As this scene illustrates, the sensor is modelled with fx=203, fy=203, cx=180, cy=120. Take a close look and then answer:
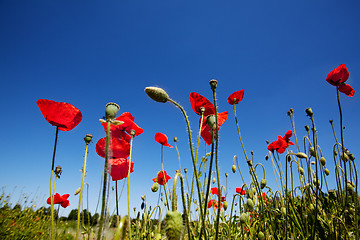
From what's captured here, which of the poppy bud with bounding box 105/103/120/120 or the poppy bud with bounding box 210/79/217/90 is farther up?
the poppy bud with bounding box 210/79/217/90

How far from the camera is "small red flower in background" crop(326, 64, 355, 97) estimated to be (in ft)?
6.70

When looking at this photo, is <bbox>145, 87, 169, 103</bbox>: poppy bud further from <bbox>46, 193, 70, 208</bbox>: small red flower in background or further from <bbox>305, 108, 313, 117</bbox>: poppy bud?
<bbox>46, 193, 70, 208</bbox>: small red flower in background

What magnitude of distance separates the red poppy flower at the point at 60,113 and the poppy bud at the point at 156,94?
0.67 metres

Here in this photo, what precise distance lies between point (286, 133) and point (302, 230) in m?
1.51

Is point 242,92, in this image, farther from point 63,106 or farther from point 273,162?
point 63,106

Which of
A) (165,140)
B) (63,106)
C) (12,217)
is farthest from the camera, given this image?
(12,217)

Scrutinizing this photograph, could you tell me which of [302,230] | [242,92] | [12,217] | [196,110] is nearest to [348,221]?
[302,230]

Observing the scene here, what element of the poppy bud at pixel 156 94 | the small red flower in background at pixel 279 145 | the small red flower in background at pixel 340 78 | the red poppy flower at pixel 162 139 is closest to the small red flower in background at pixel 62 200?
the red poppy flower at pixel 162 139

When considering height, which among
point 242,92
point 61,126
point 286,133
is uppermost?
point 242,92

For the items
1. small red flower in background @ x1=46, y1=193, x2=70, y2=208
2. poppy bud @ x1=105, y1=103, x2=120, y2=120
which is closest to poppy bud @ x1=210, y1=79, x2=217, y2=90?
poppy bud @ x1=105, y1=103, x2=120, y2=120

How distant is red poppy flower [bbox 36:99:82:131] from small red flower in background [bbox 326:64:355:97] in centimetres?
237

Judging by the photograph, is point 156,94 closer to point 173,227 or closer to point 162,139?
point 173,227

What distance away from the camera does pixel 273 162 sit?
2.92 metres

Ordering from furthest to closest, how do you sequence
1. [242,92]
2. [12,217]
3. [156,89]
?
1. [12,217]
2. [242,92]
3. [156,89]
